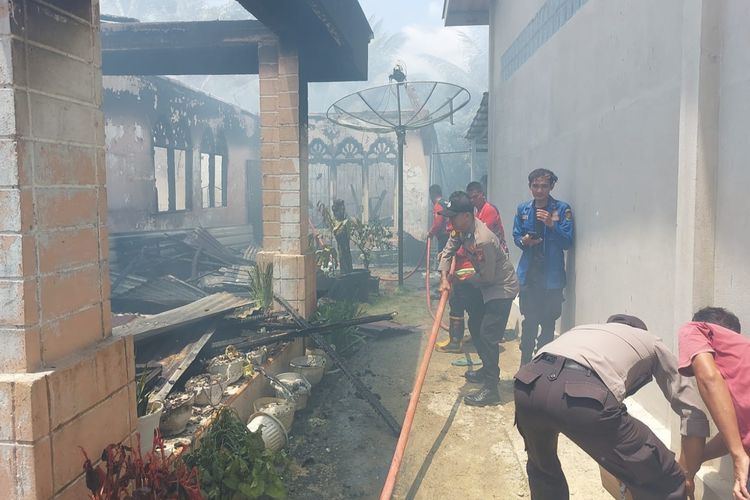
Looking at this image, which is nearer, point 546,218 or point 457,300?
point 546,218

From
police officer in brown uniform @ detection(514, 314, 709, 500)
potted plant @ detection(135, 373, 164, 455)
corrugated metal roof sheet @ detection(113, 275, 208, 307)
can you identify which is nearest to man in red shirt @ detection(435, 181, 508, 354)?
police officer in brown uniform @ detection(514, 314, 709, 500)

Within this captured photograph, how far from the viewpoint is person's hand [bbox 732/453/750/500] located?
2.21 metres

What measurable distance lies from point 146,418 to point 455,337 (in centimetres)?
452

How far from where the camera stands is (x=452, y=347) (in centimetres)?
680

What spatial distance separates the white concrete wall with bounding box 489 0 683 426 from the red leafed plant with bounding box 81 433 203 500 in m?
2.96

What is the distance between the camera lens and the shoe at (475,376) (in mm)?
5484

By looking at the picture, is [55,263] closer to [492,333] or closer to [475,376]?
[492,333]

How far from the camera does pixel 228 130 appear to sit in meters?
15.5

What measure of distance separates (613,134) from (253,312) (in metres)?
3.99

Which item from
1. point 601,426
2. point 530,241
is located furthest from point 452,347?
point 601,426

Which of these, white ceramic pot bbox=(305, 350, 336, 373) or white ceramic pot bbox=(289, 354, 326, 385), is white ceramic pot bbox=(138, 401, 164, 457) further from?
white ceramic pot bbox=(305, 350, 336, 373)

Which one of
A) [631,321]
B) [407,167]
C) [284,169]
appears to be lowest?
[631,321]

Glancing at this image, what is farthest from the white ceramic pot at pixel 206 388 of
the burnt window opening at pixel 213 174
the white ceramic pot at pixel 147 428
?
the burnt window opening at pixel 213 174

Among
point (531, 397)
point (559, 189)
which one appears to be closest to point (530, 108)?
point (559, 189)
